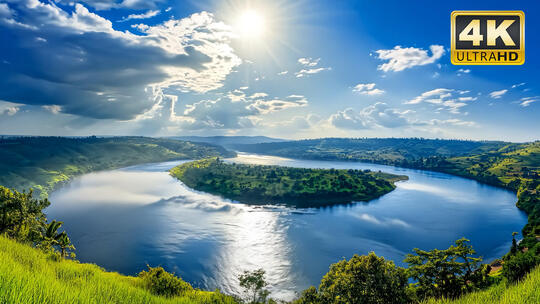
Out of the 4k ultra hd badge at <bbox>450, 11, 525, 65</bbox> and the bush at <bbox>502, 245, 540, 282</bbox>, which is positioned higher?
the 4k ultra hd badge at <bbox>450, 11, 525, 65</bbox>

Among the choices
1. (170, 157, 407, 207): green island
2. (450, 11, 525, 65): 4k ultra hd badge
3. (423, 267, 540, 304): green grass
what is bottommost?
(170, 157, 407, 207): green island

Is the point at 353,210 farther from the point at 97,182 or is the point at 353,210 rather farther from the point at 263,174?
the point at 97,182

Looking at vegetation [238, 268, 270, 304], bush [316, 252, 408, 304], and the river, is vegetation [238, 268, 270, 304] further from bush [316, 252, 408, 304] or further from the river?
bush [316, 252, 408, 304]

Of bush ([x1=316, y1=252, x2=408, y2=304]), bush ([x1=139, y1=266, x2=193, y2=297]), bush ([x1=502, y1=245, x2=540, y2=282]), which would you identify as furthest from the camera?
bush ([x1=316, y1=252, x2=408, y2=304])

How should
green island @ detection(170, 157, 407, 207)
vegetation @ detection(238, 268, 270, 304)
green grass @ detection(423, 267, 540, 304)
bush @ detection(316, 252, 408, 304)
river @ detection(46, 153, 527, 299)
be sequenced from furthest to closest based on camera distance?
1. green island @ detection(170, 157, 407, 207)
2. river @ detection(46, 153, 527, 299)
3. vegetation @ detection(238, 268, 270, 304)
4. bush @ detection(316, 252, 408, 304)
5. green grass @ detection(423, 267, 540, 304)

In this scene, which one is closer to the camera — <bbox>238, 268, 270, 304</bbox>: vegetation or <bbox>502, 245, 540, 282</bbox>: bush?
<bbox>502, 245, 540, 282</bbox>: bush

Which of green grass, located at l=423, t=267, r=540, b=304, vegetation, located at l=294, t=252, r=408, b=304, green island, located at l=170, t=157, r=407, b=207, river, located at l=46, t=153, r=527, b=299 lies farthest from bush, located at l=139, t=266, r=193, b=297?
green island, located at l=170, t=157, r=407, b=207

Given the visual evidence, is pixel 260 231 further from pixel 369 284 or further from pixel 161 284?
pixel 161 284

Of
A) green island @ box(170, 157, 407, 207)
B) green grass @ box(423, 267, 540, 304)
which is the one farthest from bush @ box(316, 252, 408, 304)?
green island @ box(170, 157, 407, 207)
